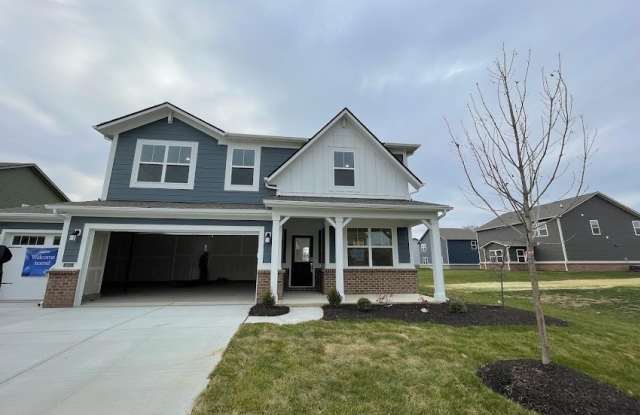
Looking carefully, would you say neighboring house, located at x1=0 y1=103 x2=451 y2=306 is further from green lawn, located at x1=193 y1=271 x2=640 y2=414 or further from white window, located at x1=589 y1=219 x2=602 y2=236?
white window, located at x1=589 y1=219 x2=602 y2=236

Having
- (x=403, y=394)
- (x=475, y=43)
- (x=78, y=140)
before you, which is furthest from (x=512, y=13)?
(x=78, y=140)

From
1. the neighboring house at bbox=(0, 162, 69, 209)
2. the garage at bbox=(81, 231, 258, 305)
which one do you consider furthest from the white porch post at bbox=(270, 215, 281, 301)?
the neighboring house at bbox=(0, 162, 69, 209)

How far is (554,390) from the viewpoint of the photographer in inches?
114

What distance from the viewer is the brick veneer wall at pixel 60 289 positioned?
752 centimetres

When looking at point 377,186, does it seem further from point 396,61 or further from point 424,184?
point 396,61

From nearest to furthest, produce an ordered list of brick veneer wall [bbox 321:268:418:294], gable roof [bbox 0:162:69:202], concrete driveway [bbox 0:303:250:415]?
concrete driveway [bbox 0:303:250:415], brick veneer wall [bbox 321:268:418:294], gable roof [bbox 0:162:69:202]

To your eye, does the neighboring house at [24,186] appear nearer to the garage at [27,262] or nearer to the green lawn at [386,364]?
the garage at [27,262]

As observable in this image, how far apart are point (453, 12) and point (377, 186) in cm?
596

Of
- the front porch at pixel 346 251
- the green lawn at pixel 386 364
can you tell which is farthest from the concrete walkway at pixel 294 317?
the front porch at pixel 346 251

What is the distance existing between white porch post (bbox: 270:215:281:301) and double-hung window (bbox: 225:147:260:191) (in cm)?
254

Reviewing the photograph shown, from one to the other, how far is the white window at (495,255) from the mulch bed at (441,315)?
28.9 meters

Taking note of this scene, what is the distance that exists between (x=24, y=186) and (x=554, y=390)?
24526 mm

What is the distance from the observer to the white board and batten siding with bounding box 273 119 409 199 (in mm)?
10047

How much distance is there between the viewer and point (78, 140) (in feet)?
46.0
